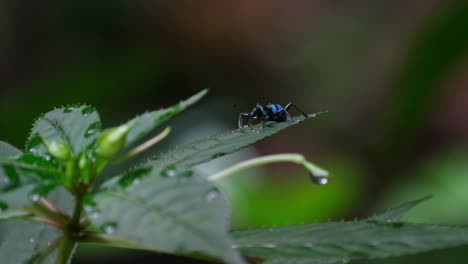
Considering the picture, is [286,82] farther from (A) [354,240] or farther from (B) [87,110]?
(A) [354,240]

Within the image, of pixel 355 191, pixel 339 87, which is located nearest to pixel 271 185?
pixel 355 191

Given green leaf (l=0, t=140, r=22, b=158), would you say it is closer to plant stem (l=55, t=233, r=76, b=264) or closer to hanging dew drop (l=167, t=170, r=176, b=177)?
plant stem (l=55, t=233, r=76, b=264)

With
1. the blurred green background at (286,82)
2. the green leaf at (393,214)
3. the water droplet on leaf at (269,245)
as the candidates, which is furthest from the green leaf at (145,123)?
the blurred green background at (286,82)

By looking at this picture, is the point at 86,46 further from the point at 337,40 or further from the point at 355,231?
the point at 355,231

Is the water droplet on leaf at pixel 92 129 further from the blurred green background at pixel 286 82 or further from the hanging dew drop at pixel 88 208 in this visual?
the blurred green background at pixel 286 82

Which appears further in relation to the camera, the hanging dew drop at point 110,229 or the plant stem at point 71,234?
the plant stem at point 71,234
